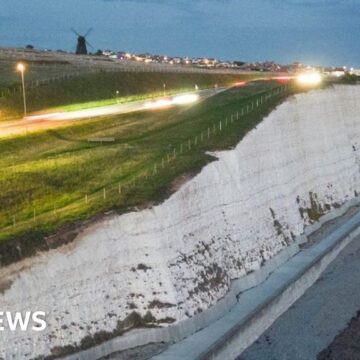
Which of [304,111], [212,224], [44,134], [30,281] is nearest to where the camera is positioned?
[30,281]

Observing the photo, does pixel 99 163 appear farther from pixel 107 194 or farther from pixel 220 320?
pixel 220 320

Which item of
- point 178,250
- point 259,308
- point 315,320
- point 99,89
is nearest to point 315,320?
point 315,320

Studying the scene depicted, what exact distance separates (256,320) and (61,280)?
11.0 metres

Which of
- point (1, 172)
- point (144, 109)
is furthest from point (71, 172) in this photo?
point (144, 109)

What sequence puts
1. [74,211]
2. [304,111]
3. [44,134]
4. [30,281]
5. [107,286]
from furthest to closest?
[304,111]
[44,134]
[74,211]
[107,286]
[30,281]

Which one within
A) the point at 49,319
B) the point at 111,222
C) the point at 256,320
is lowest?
the point at 256,320

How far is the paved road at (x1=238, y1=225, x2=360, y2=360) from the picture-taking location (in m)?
34.4

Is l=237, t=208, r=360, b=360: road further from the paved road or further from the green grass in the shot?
the green grass

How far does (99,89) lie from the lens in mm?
73938

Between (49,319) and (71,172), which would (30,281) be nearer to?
(49,319)

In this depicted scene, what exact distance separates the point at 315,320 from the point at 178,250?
8690 millimetres

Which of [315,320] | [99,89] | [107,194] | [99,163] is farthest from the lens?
[99,89]

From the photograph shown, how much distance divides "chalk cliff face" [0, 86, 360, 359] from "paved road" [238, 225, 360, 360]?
10.4 feet

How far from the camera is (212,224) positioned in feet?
130
